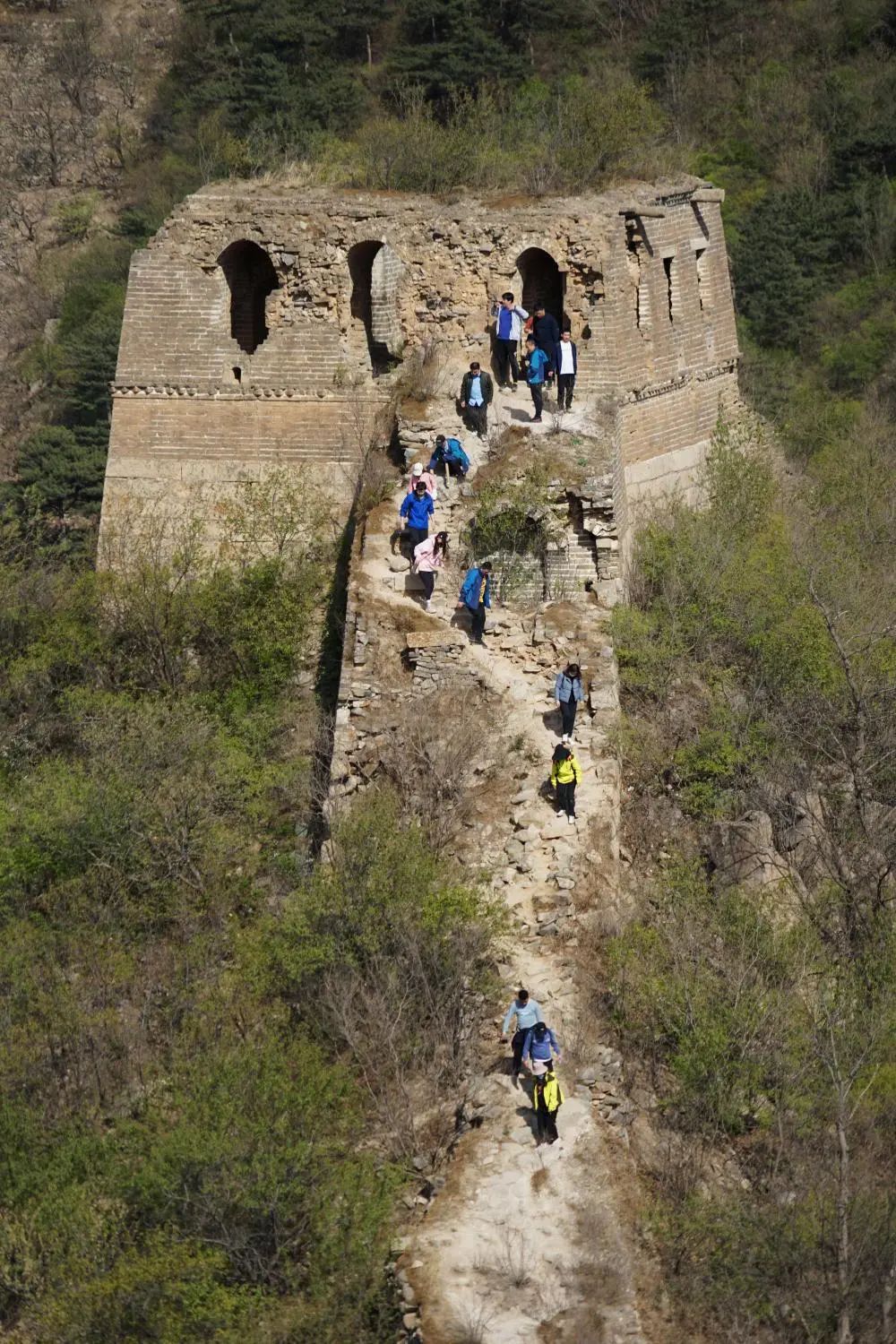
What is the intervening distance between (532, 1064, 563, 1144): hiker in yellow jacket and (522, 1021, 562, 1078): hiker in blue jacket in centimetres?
6

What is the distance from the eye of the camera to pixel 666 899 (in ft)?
57.3

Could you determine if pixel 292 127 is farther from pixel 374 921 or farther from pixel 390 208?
pixel 374 921

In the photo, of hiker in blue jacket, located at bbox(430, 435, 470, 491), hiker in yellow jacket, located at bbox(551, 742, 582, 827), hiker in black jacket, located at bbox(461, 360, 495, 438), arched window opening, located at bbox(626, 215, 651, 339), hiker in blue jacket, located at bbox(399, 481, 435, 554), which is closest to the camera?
hiker in yellow jacket, located at bbox(551, 742, 582, 827)

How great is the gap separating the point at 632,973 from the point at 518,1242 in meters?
2.95

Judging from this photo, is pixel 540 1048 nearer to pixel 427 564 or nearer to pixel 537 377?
pixel 427 564

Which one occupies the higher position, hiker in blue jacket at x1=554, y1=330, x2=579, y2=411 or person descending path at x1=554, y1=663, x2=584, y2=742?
hiker in blue jacket at x1=554, y1=330, x2=579, y2=411

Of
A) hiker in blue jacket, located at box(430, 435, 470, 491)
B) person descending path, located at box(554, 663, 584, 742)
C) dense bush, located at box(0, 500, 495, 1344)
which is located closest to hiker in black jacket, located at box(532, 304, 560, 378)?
hiker in blue jacket, located at box(430, 435, 470, 491)

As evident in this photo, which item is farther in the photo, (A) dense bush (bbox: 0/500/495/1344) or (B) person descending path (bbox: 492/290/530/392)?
(B) person descending path (bbox: 492/290/530/392)

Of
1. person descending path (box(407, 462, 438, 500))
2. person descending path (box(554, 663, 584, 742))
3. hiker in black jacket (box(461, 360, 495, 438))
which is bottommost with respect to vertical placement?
person descending path (box(554, 663, 584, 742))

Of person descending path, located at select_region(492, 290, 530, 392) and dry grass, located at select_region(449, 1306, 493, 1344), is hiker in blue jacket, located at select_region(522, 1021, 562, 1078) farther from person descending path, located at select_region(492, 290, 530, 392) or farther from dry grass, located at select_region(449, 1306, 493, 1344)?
person descending path, located at select_region(492, 290, 530, 392)

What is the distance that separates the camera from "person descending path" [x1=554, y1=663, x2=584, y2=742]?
1794 cm

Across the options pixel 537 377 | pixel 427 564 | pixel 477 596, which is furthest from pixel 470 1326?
pixel 537 377

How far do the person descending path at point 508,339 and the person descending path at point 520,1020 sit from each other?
8431 mm

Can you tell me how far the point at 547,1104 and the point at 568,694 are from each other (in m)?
4.58
